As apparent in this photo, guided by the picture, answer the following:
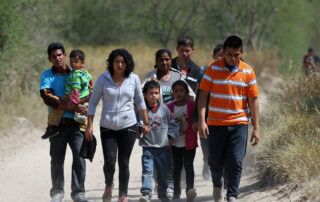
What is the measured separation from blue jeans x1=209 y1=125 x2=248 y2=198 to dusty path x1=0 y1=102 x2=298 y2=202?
0.64 meters

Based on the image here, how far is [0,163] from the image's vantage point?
12664mm

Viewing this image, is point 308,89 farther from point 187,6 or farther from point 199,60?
point 187,6

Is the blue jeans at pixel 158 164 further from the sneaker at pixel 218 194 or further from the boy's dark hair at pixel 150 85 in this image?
the sneaker at pixel 218 194

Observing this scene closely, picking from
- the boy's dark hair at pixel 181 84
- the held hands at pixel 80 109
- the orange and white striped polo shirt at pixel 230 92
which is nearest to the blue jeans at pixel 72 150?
the held hands at pixel 80 109

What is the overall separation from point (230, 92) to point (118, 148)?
1.50 meters

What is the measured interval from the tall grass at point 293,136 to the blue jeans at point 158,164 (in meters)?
1.24

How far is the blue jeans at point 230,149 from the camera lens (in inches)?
314

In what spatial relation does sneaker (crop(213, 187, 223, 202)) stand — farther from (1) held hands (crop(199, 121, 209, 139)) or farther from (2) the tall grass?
(2) the tall grass

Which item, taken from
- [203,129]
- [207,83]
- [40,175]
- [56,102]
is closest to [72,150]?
[56,102]

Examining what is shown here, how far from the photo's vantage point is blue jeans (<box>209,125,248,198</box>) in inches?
314

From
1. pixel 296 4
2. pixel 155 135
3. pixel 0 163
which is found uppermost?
pixel 296 4

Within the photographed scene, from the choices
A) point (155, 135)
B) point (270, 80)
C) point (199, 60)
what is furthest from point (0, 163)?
point (270, 80)

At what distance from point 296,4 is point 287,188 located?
3039 cm

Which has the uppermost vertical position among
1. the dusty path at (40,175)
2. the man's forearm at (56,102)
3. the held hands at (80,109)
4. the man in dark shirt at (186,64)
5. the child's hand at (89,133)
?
the man in dark shirt at (186,64)
